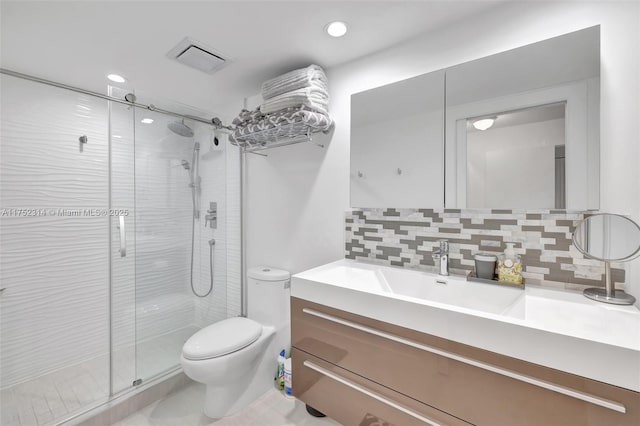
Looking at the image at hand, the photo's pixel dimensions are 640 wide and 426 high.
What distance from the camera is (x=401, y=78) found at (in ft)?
5.12

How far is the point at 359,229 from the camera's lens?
1.72 meters

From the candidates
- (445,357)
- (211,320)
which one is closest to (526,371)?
(445,357)

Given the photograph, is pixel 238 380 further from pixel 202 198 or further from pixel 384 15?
pixel 384 15

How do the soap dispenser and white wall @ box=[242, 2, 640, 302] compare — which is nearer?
white wall @ box=[242, 2, 640, 302]

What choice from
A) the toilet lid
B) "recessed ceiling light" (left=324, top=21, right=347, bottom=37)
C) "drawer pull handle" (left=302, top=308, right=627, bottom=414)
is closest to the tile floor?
the toilet lid

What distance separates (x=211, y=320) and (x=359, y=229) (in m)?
1.44

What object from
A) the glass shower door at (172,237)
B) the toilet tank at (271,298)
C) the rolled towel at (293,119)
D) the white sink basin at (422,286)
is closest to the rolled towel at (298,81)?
the rolled towel at (293,119)

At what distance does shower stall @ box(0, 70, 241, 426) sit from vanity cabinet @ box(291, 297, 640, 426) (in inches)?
44.8

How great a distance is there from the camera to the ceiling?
1282mm

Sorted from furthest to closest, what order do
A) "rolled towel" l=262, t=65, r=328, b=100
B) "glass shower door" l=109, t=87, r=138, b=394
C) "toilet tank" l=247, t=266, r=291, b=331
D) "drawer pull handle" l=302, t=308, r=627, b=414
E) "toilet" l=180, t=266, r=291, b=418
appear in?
"toilet tank" l=247, t=266, r=291, b=331, "glass shower door" l=109, t=87, r=138, b=394, "rolled towel" l=262, t=65, r=328, b=100, "toilet" l=180, t=266, r=291, b=418, "drawer pull handle" l=302, t=308, r=627, b=414

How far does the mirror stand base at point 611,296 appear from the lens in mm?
967

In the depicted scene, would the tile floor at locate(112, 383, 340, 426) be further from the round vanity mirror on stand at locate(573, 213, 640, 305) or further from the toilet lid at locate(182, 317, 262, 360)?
the round vanity mirror on stand at locate(573, 213, 640, 305)

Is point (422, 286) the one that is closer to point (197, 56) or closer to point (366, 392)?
point (366, 392)

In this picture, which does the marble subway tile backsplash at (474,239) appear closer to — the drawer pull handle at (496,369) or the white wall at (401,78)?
the white wall at (401,78)
